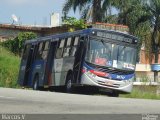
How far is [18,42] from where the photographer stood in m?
54.9

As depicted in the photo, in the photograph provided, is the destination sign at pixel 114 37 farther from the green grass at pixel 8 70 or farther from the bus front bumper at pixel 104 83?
the green grass at pixel 8 70

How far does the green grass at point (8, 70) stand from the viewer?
41.4 metres

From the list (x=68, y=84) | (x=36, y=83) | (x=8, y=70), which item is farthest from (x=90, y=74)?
(x=8, y=70)

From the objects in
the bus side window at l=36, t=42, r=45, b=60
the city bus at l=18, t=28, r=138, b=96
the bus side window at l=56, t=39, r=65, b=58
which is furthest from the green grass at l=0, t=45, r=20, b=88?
the city bus at l=18, t=28, r=138, b=96

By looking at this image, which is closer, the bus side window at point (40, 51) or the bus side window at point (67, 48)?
the bus side window at point (67, 48)

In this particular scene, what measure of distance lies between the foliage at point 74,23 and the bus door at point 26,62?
1325 centimetres

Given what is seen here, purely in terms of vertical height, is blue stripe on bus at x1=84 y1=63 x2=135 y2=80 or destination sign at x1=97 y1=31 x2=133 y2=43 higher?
destination sign at x1=97 y1=31 x2=133 y2=43

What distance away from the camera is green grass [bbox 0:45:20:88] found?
41.4 meters

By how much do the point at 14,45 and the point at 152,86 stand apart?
22.7 metres

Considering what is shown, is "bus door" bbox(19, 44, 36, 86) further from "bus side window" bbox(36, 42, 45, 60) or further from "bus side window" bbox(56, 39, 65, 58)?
"bus side window" bbox(56, 39, 65, 58)

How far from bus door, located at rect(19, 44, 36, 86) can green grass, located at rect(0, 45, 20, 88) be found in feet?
14.4

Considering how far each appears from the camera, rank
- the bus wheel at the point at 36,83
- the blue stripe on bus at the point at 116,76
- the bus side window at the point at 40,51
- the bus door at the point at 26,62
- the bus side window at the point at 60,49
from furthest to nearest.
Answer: the bus door at the point at 26,62, the bus wheel at the point at 36,83, the bus side window at the point at 40,51, the bus side window at the point at 60,49, the blue stripe on bus at the point at 116,76

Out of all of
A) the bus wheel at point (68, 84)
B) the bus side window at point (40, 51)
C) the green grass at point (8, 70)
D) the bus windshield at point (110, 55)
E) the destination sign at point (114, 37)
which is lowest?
the green grass at point (8, 70)

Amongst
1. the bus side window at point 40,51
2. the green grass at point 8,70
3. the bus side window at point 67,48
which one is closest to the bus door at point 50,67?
the bus side window at point 40,51
